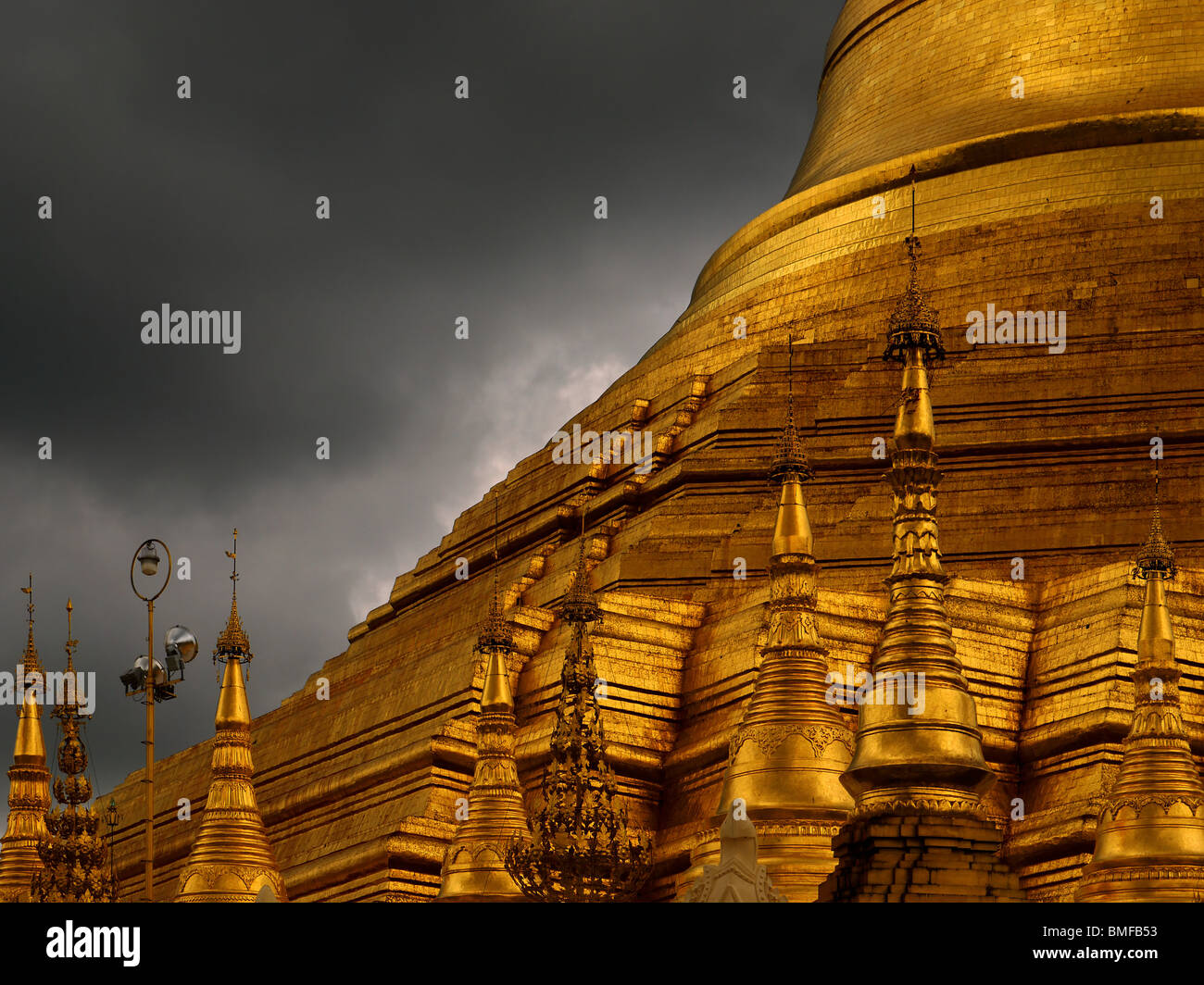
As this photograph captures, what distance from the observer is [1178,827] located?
65.2 feet

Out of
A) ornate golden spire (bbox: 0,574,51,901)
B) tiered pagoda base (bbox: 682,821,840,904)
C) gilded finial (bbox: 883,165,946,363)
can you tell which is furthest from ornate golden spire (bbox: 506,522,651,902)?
ornate golden spire (bbox: 0,574,51,901)

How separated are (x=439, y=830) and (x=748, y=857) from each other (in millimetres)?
13458

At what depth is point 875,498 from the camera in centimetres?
3131

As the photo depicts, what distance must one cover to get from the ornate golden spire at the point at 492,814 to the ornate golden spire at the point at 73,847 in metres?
4.69

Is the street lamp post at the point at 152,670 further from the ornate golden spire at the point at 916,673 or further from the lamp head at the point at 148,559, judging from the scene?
the ornate golden spire at the point at 916,673

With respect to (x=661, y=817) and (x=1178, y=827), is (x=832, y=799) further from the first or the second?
(x=661, y=817)

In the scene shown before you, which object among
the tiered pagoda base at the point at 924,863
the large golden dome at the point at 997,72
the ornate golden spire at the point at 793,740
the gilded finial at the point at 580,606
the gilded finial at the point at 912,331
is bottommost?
the tiered pagoda base at the point at 924,863

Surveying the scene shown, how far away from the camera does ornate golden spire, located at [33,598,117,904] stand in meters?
28.2

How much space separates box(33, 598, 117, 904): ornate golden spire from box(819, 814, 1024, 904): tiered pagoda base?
42.0 ft

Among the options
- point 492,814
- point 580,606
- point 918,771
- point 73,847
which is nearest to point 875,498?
point 492,814

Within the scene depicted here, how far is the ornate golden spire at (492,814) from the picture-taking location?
2447cm

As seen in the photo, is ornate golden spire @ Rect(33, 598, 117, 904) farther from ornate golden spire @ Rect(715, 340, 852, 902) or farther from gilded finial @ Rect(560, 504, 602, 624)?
ornate golden spire @ Rect(715, 340, 852, 902)

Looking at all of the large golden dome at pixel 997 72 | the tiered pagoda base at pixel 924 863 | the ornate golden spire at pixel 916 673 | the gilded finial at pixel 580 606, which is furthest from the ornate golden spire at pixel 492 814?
the large golden dome at pixel 997 72
